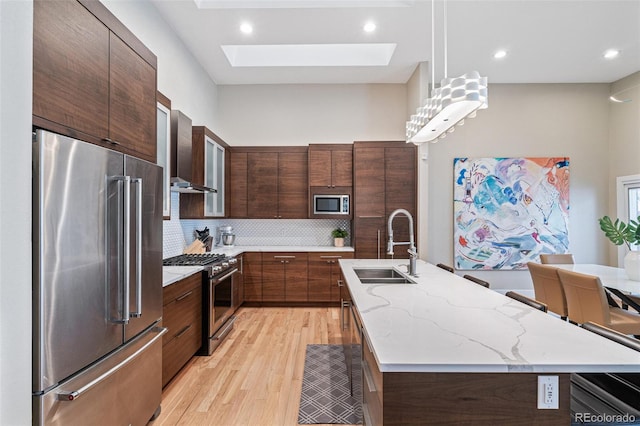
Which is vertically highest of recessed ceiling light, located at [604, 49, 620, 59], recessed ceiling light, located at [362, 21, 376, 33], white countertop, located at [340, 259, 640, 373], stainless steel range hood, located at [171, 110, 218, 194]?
recessed ceiling light, located at [604, 49, 620, 59]

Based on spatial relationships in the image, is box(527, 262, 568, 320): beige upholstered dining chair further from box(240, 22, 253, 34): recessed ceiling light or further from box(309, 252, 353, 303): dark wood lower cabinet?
box(240, 22, 253, 34): recessed ceiling light

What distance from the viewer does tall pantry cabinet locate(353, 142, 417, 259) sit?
14.9ft

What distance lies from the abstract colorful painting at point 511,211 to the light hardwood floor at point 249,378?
8.70ft

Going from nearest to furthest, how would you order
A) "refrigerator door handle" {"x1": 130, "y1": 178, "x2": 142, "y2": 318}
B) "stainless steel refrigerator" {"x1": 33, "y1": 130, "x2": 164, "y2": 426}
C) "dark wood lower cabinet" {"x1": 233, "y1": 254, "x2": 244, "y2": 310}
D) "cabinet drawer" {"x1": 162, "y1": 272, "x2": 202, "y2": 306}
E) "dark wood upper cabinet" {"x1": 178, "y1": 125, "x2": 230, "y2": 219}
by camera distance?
1. "stainless steel refrigerator" {"x1": 33, "y1": 130, "x2": 164, "y2": 426}
2. "refrigerator door handle" {"x1": 130, "y1": 178, "x2": 142, "y2": 318}
3. "cabinet drawer" {"x1": 162, "y1": 272, "x2": 202, "y2": 306}
4. "dark wood upper cabinet" {"x1": 178, "y1": 125, "x2": 230, "y2": 219}
5. "dark wood lower cabinet" {"x1": 233, "y1": 254, "x2": 244, "y2": 310}

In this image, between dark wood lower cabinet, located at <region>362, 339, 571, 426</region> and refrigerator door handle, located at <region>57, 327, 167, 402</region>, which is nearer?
dark wood lower cabinet, located at <region>362, 339, 571, 426</region>

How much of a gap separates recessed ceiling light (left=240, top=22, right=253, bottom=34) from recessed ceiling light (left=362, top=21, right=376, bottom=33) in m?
1.27

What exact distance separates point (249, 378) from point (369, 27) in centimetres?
373

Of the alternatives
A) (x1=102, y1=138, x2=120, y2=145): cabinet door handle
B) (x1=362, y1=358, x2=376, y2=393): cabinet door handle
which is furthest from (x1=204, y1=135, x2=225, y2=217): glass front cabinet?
(x1=362, y1=358, x2=376, y2=393): cabinet door handle

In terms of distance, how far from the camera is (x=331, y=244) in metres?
5.20

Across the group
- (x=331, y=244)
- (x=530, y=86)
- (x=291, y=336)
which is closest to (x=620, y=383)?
(x=291, y=336)

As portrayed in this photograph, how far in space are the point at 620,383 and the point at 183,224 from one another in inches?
154

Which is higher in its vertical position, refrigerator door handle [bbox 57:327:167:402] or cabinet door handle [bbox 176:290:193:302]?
Result: cabinet door handle [bbox 176:290:193:302]

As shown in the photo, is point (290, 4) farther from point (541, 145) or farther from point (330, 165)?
point (541, 145)

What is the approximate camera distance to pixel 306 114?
517 cm
